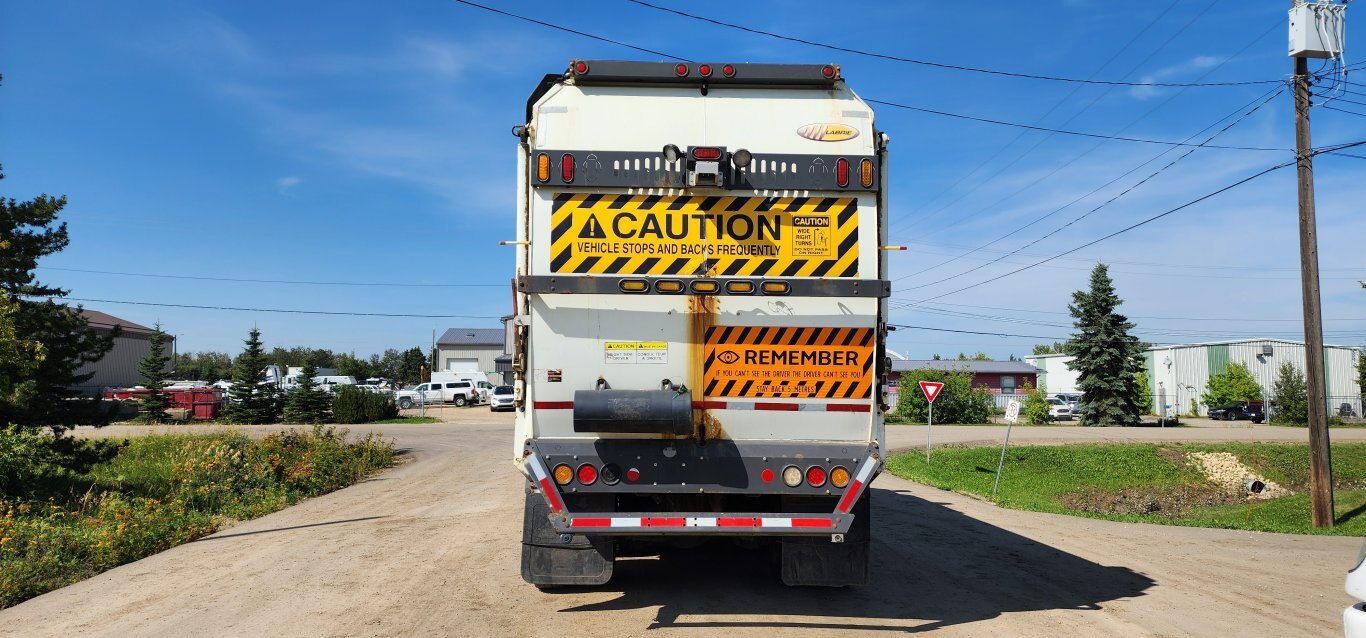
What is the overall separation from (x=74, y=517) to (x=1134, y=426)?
146 feet

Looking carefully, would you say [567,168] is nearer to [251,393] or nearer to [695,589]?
[695,589]

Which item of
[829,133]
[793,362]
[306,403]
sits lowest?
[306,403]

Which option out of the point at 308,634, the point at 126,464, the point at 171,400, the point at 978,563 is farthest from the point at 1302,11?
the point at 171,400

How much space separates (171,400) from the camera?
Result: 38875 millimetres

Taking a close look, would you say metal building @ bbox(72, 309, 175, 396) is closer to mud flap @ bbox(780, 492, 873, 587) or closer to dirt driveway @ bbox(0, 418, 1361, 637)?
dirt driveway @ bbox(0, 418, 1361, 637)

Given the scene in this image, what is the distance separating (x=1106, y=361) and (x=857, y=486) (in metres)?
43.2

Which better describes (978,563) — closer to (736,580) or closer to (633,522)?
(736,580)

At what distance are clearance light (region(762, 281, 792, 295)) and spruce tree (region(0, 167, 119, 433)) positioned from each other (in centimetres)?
1283

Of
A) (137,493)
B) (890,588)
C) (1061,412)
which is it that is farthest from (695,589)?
(1061,412)

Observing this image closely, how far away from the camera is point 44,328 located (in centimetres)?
1403

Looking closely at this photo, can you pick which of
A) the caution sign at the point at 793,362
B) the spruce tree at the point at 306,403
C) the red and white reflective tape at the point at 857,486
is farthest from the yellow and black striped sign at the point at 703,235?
the spruce tree at the point at 306,403

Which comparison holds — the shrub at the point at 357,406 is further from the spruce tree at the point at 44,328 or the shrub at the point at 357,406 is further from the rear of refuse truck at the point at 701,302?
the rear of refuse truck at the point at 701,302

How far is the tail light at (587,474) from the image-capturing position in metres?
5.86

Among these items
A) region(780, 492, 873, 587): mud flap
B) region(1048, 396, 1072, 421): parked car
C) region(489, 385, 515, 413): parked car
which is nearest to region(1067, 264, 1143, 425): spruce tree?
region(1048, 396, 1072, 421): parked car
